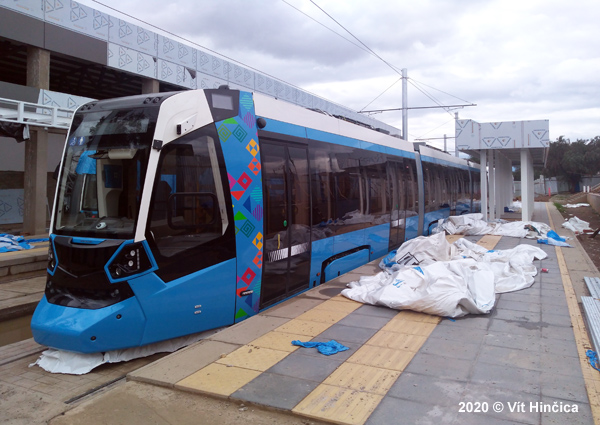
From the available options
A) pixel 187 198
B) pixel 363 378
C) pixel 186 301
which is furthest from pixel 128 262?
pixel 363 378

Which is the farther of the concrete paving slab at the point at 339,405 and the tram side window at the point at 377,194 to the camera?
the tram side window at the point at 377,194

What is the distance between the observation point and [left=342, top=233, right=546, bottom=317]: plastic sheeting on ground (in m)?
6.21

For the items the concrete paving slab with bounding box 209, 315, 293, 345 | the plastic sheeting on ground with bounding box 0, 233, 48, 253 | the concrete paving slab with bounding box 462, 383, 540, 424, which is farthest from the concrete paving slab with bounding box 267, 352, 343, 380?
the plastic sheeting on ground with bounding box 0, 233, 48, 253

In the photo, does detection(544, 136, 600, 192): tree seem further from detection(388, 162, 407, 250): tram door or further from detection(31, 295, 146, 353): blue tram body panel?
detection(31, 295, 146, 353): blue tram body panel

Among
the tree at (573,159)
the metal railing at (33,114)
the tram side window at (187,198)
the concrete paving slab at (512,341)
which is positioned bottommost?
the concrete paving slab at (512,341)

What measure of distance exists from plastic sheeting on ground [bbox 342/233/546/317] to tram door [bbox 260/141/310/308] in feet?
3.03

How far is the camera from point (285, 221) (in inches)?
275

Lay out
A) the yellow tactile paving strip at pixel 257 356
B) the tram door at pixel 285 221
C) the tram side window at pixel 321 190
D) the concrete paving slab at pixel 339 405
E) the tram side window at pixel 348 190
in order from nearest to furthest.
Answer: the concrete paving slab at pixel 339 405 < the yellow tactile paving strip at pixel 257 356 < the tram door at pixel 285 221 < the tram side window at pixel 321 190 < the tram side window at pixel 348 190

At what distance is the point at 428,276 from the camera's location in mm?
6777

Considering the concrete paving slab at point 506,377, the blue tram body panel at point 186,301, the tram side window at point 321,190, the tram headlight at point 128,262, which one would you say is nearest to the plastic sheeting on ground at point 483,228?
the tram side window at point 321,190

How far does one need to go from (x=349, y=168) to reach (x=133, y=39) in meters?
13.8

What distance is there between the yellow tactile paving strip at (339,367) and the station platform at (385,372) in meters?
0.01

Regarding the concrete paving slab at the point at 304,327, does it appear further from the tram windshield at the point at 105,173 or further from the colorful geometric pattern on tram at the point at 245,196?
the tram windshield at the point at 105,173

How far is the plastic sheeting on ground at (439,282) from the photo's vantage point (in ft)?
20.4
